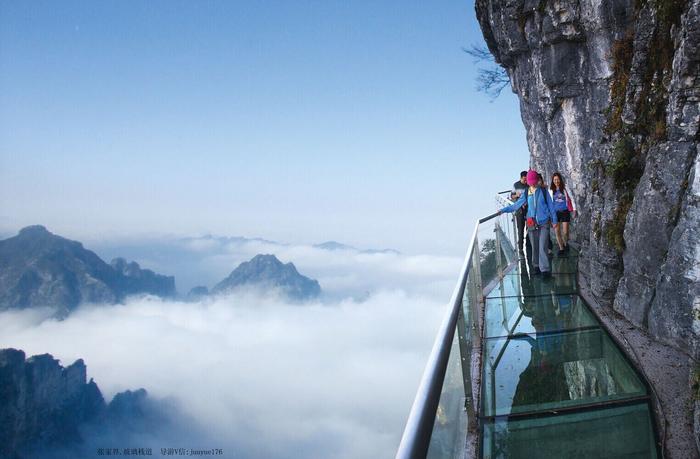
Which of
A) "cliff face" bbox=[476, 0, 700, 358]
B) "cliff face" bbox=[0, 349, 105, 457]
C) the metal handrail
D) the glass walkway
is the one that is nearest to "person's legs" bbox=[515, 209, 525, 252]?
"cliff face" bbox=[476, 0, 700, 358]

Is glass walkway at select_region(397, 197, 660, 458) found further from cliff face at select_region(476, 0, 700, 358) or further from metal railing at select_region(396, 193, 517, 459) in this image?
cliff face at select_region(476, 0, 700, 358)

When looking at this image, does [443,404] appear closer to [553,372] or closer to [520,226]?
[553,372]

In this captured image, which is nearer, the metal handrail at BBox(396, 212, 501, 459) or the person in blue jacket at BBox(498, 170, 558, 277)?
the metal handrail at BBox(396, 212, 501, 459)

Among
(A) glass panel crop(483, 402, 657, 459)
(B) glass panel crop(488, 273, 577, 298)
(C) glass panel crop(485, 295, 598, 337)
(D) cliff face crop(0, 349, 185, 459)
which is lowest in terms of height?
(D) cliff face crop(0, 349, 185, 459)

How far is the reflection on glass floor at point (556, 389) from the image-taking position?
3.20 metres

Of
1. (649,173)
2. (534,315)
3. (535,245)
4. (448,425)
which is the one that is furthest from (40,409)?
(448,425)

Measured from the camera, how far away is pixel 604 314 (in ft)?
20.3

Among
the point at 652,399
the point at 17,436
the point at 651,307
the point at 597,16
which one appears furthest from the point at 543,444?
the point at 17,436

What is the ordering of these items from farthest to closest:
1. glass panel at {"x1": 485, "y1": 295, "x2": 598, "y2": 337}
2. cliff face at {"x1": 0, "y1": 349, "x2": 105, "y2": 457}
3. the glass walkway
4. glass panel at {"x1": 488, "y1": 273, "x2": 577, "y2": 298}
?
cliff face at {"x1": 0, "y1": 349, "x2": 105, "y2": 457} → glass panel at {"x1": 488, "y1": 273, "x2": 577, "y2": 298} → glass panel at {"x1": 485, "y1": 295, "x2": 598, "y2": 337} → the glass walkway

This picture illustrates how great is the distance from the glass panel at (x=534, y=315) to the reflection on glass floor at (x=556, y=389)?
12 millimetres

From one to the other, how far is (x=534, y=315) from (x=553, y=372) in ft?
5.86

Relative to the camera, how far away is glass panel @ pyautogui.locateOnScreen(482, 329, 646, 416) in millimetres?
3836

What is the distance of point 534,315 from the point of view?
606 cm

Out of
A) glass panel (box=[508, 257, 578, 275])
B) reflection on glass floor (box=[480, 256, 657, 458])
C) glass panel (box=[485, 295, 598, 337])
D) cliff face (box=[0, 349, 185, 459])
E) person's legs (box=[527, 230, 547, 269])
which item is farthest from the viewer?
cliff face (box=[0, 349, 185, 459])
